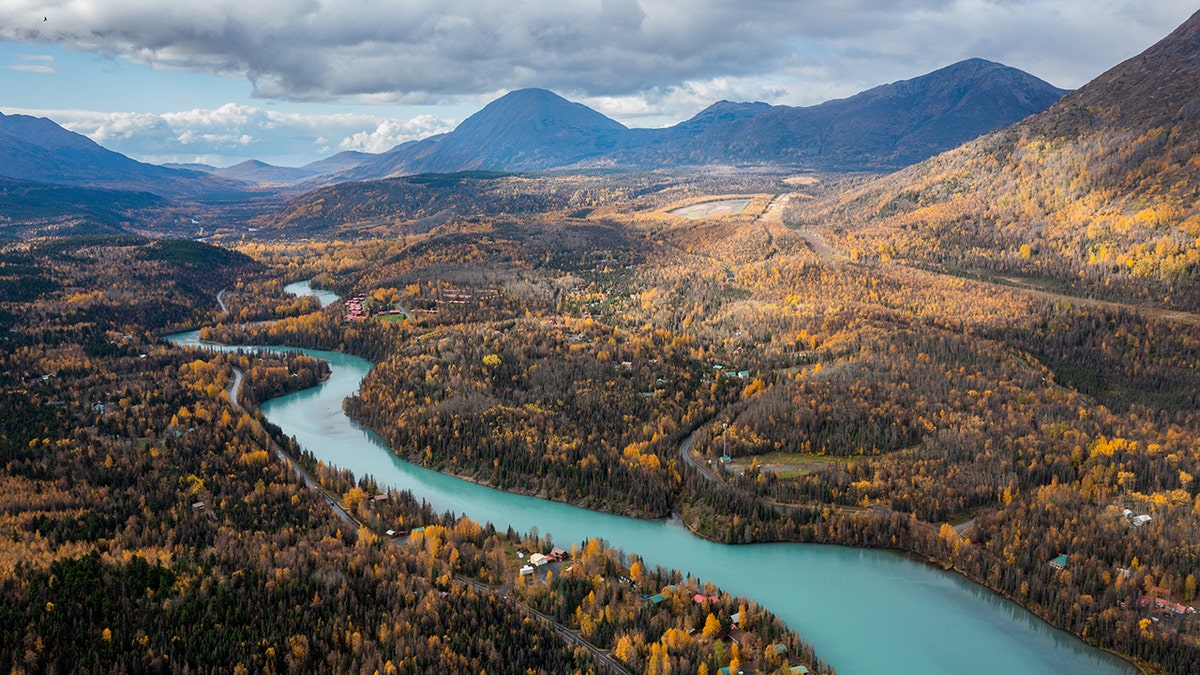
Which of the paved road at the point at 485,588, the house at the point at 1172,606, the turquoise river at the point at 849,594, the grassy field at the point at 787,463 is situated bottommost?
the turquoise river at the point at 849,594

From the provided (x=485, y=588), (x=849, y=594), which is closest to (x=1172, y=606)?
(x=849, y=594)

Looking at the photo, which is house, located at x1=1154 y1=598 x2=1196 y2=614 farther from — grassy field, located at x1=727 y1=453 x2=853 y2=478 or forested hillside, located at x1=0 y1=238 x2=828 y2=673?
grassy field, located at x1=727 y1=453 x2=853 y2=478

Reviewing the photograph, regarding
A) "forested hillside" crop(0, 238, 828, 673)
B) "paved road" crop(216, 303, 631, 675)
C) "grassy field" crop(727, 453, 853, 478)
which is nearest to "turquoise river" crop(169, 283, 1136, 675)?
"forested hillside" crop(0, 238, 828, 673)

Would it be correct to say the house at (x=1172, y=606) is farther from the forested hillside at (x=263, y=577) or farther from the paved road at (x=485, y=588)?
the paved road at (x=485, y=588)

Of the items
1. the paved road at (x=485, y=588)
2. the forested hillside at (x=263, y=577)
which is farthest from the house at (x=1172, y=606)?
the paved road at (x=485, y=588)

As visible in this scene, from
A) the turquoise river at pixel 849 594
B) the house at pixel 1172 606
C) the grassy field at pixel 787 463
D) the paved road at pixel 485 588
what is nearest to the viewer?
the paved road at pixel 485 588

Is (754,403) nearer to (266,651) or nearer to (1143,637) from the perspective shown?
(1143,637)

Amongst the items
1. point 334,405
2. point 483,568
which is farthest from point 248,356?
point 483,568

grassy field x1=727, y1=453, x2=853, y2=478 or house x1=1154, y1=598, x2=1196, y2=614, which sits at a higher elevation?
grassy field x1=727, y1=453, x2=853, y2=478
